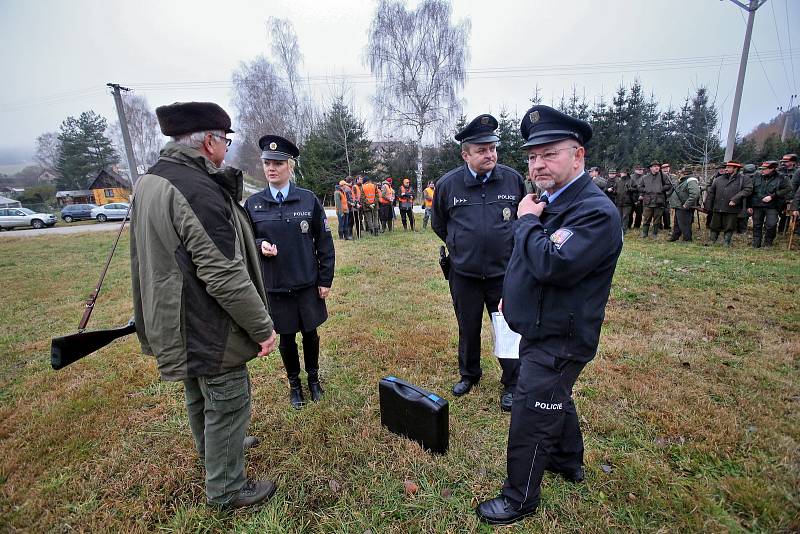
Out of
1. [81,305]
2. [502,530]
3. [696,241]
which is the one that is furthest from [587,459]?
[696,241]

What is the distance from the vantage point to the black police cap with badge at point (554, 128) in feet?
6.20

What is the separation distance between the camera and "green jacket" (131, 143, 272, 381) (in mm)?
1840

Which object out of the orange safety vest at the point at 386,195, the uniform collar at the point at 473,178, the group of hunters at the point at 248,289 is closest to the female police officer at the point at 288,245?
the group of hunters at the point at 248,289

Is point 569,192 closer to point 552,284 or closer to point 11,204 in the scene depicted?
point 552,284

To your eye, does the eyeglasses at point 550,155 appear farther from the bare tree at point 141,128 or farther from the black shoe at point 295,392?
the bare tree at point 141,128

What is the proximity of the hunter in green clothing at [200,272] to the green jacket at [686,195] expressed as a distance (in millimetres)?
11340

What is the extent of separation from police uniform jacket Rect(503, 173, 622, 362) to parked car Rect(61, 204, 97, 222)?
1475 inches

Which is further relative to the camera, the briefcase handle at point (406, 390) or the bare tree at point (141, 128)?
the bare tree at point (141, 128)

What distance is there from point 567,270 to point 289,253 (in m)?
2.12

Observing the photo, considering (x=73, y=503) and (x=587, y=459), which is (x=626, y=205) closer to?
(x=587, y=459)

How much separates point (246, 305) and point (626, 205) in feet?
42.8

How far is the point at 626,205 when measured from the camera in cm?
1213

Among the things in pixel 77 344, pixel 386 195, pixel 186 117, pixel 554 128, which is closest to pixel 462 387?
pixel 554 128

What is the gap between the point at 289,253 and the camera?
309cm
